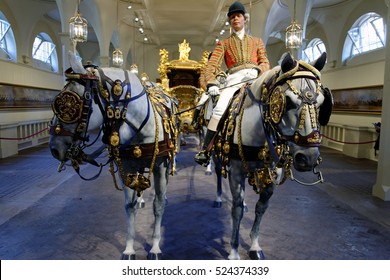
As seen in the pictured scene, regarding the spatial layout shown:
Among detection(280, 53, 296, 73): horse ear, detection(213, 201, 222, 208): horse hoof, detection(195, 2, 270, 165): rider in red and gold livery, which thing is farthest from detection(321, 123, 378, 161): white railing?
detection(280, 53, 296, 73): horse ear

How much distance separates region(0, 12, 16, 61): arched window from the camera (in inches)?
493

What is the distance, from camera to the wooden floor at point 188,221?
11.4 feet

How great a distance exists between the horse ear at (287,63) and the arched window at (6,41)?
1383 centimetres

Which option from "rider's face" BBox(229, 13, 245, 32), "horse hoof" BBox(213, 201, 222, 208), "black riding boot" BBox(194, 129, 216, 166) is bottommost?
"horse hoof" BBox(213, 201, 222, 208)

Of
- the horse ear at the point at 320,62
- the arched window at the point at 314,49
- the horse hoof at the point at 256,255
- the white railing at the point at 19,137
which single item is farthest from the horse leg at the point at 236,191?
the arched window at the point at 314,49

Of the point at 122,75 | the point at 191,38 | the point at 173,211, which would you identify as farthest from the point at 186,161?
the point at 191,38

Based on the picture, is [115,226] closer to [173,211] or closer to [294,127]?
[173,211]

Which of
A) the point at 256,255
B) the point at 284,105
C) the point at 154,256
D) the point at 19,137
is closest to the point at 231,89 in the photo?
the point at 284,105

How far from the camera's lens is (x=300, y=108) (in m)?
1.97

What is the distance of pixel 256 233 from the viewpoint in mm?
3279

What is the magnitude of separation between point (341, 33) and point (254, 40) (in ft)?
40.2

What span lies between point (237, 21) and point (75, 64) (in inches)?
76.6

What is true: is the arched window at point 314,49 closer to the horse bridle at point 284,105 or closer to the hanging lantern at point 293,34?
the hanging lantern at point 293,34

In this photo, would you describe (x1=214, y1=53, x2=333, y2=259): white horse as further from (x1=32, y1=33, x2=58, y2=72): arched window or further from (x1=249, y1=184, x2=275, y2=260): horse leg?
Answer: (x1=32, y1=33, x2=58, y2=72): arched window
